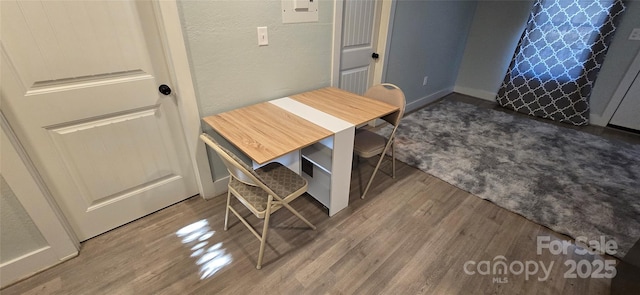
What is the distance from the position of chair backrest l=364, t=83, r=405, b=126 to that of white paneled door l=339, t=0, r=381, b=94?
52 centimetres

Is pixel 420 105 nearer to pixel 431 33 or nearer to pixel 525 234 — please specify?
pixel 431 33

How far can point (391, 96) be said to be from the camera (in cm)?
192

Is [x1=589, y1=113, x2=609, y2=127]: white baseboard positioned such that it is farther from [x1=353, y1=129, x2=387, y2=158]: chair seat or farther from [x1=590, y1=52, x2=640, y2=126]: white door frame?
[x1=353, y1=129, x2=387, y2=158]: chair seat

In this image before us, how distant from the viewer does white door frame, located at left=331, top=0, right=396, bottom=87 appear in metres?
2.05

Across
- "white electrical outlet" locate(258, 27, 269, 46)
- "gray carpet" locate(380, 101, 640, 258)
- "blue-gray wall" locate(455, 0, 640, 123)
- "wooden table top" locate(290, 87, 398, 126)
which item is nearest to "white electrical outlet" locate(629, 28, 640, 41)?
"blue-gray wall" locate(455, 0, 640, 123)

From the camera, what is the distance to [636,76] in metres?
2.83

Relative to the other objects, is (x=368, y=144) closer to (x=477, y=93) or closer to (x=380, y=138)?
(x=380, y=138)

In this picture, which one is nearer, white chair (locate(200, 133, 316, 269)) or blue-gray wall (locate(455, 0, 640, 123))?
white chair (locate(200, 133, 316, 269))

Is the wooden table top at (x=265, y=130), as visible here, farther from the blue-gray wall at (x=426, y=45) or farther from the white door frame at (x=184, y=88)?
the blue-gray wall at (x=426, y=45)

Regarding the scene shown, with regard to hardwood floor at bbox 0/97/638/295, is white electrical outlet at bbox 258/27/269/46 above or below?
above

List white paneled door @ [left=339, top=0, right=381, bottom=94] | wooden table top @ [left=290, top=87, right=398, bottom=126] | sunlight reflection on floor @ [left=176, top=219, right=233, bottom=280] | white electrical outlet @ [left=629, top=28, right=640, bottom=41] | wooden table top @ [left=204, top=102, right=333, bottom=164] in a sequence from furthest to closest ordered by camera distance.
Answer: white electrical outlet @ [left=629, top=28, right=640, bottom=41], white paneled door @ [left=339, top=0, right=381, bottom=94], wooden table top @ [left=290, top=87, right=398, bottom=126], sunlight reflection on floor @ [left=176, top=219, right=233, bottom=280], wooden table top @ [left=204, top=102, right=333, bottom=164]

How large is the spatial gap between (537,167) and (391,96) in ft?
5.25

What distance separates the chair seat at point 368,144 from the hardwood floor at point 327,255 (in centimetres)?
37

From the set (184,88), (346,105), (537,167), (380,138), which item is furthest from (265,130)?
(537,167)
